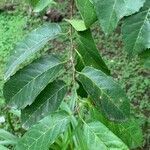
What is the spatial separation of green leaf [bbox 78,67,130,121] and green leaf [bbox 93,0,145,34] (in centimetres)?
10

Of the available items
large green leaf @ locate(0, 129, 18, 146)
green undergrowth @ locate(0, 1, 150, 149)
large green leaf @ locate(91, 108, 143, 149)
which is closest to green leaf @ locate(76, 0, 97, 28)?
large green leaf @ locate(91, 108, 143, 149)

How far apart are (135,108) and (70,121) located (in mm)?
2011

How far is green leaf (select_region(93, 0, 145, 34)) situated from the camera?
75cm

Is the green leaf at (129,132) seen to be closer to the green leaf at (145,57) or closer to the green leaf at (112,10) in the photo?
the green leaf at (145,57)

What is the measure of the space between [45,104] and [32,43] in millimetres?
151

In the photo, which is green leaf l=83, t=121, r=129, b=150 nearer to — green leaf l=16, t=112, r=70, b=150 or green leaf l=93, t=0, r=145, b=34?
green leaf l=16, t=112, r=70, b=150

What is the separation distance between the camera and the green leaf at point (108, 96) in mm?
765

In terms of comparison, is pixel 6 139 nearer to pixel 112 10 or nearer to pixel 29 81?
pixel 29 81

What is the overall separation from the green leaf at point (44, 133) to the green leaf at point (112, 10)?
19 cm

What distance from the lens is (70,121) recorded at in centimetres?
78

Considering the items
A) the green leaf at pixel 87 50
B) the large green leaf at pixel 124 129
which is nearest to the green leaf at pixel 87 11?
the green leaf at pixel 87 50

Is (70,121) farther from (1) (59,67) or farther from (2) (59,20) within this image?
(2) (59,20)

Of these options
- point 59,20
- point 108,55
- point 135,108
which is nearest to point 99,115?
point 135,108

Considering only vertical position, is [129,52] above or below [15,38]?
above
